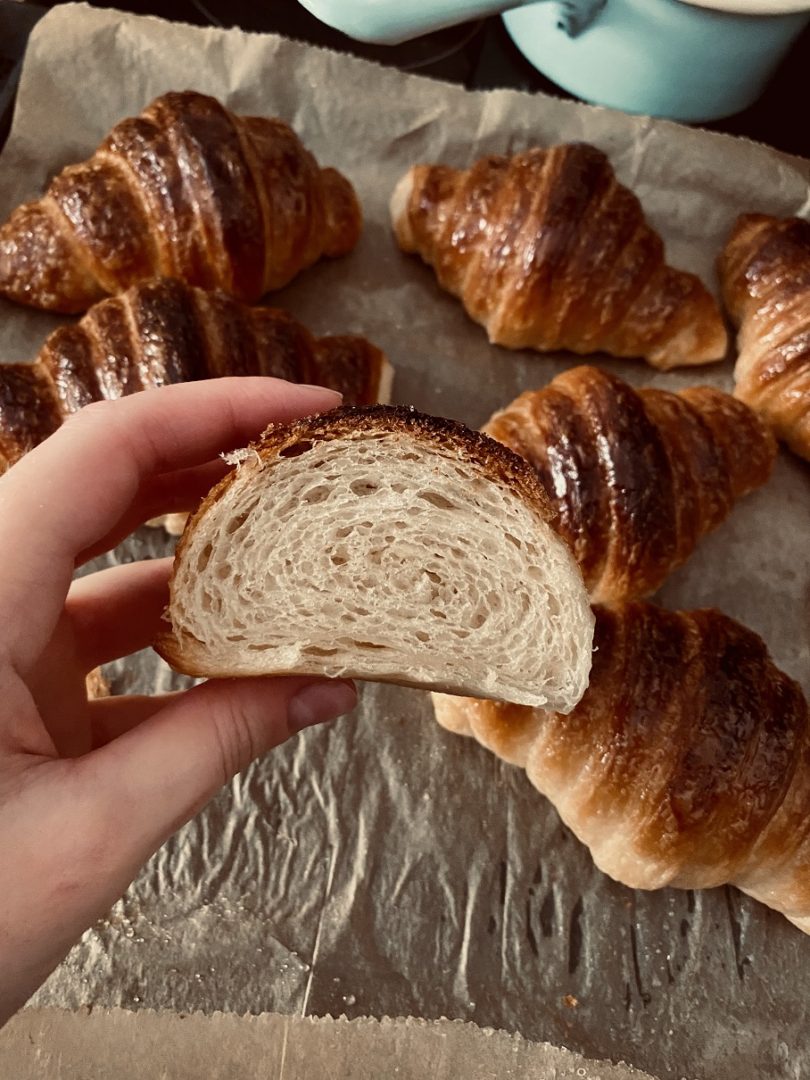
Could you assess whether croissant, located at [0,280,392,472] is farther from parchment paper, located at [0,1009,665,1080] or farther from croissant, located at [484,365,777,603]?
parchment paper, located at [0,1009,665,1080]

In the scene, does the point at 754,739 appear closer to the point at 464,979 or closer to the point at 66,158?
the point at 464,979

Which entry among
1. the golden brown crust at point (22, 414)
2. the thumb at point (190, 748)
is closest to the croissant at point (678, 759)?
the thumb at point (190, 748)

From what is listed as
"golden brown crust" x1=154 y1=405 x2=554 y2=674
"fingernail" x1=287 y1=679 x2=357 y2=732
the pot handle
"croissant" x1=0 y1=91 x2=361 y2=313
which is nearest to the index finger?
"golden brown crust" x1=154 y1=405 x2=554 y2=674

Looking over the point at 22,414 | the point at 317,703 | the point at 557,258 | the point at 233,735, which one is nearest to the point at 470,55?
the point at 557,258

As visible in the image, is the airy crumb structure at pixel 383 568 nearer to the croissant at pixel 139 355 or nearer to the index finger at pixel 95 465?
the index finger at pixel 95 465

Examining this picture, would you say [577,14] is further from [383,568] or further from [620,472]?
[383,568]

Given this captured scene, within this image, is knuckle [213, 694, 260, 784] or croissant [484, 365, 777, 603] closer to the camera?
knuckle [213, 694, 260, 784]
